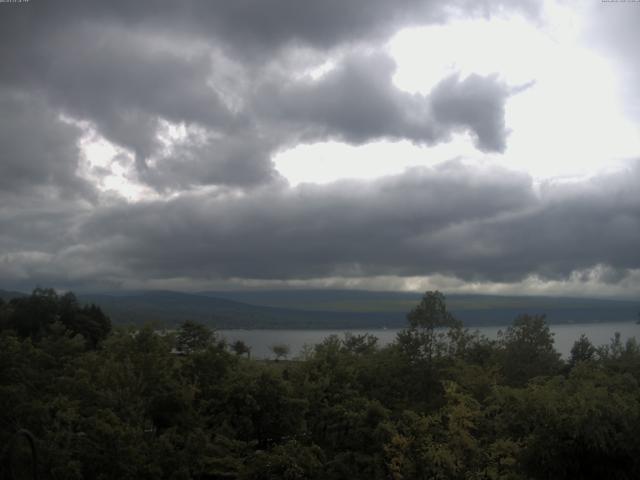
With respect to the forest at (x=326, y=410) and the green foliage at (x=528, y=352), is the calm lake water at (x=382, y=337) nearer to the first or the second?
the green foliage at (x=528, y=352)

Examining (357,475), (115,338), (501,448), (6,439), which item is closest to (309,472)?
(357,475)

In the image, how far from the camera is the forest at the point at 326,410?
55.4 ft

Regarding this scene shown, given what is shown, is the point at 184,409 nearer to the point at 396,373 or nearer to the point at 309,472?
the point at 309,472

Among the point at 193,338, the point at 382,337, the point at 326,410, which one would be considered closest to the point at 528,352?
the point at 326,410

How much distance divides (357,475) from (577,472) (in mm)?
8795

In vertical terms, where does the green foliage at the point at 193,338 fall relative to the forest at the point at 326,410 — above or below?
above

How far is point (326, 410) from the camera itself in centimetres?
2511

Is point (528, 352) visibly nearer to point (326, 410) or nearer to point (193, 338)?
point (326, 410)

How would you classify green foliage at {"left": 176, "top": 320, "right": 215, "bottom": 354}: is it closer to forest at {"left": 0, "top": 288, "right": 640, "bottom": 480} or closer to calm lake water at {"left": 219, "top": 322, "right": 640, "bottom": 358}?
forest at {"left": 0, "top": 288, "right": 640, "bottom": 480}

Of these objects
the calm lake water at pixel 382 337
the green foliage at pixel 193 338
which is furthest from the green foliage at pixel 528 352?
the green foliage at pixel 193 338

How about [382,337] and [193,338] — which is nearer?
[193,338]

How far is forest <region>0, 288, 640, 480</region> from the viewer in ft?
55.4

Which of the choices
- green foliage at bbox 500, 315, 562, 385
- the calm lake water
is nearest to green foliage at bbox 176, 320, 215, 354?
the calm lake water

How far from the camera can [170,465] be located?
68.4 feet
